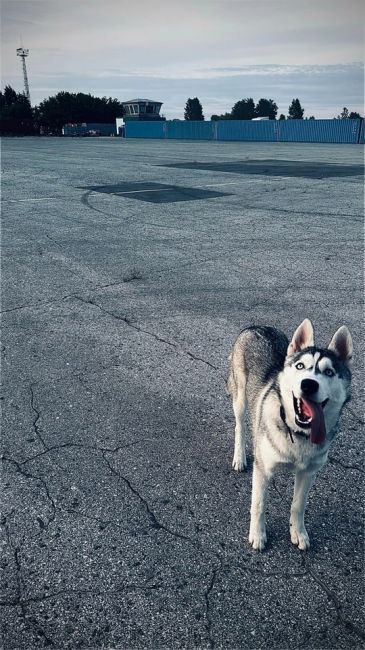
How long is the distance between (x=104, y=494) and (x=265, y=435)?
4.03 feet

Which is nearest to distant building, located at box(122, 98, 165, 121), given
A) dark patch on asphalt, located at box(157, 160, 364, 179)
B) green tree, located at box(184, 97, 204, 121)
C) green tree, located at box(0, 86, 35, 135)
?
green tree, located at box(0, 86, 35, 135)

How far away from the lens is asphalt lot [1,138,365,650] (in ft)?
8.42

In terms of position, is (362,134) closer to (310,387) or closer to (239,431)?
(239,431)

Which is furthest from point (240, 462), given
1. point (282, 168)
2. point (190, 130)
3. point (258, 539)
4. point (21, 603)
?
point (190, 130)

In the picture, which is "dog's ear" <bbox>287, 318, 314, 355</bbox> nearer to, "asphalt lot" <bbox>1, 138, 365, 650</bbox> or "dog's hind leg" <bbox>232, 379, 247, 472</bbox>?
"dog's hind leg" <bbox>232, 379, 247, 472</bbox>

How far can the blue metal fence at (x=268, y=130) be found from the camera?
48.5 metres

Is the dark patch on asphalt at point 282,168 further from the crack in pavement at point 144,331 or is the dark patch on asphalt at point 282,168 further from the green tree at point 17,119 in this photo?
the green tree at point 17,119

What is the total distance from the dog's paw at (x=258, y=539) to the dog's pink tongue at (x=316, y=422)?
2.56 feet

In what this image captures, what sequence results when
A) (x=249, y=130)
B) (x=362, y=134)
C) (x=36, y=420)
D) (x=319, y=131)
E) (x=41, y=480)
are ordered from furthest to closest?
(x=249, y=130) → (x=319, y=131) → (x=362, y=134) → (x=36, y=420) → (x=41, y=480)

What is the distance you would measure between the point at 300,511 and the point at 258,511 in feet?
0.84

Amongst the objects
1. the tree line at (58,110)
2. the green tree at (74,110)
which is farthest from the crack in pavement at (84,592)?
the green tree at (74,110)

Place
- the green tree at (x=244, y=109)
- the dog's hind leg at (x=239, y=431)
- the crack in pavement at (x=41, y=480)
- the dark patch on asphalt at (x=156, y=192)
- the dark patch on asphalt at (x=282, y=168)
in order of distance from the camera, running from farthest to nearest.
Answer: the green tree at (x=244, y=109), the dark patch on asphalt at (x=282, y=168), the dark patch on asphalt at (x=156, y=192), the dog's hind leg at (x=239, y=431), the crack in pavement at (x=41, y=480)

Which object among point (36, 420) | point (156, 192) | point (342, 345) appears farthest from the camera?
point (156, 192)

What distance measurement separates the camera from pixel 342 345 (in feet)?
9.34
